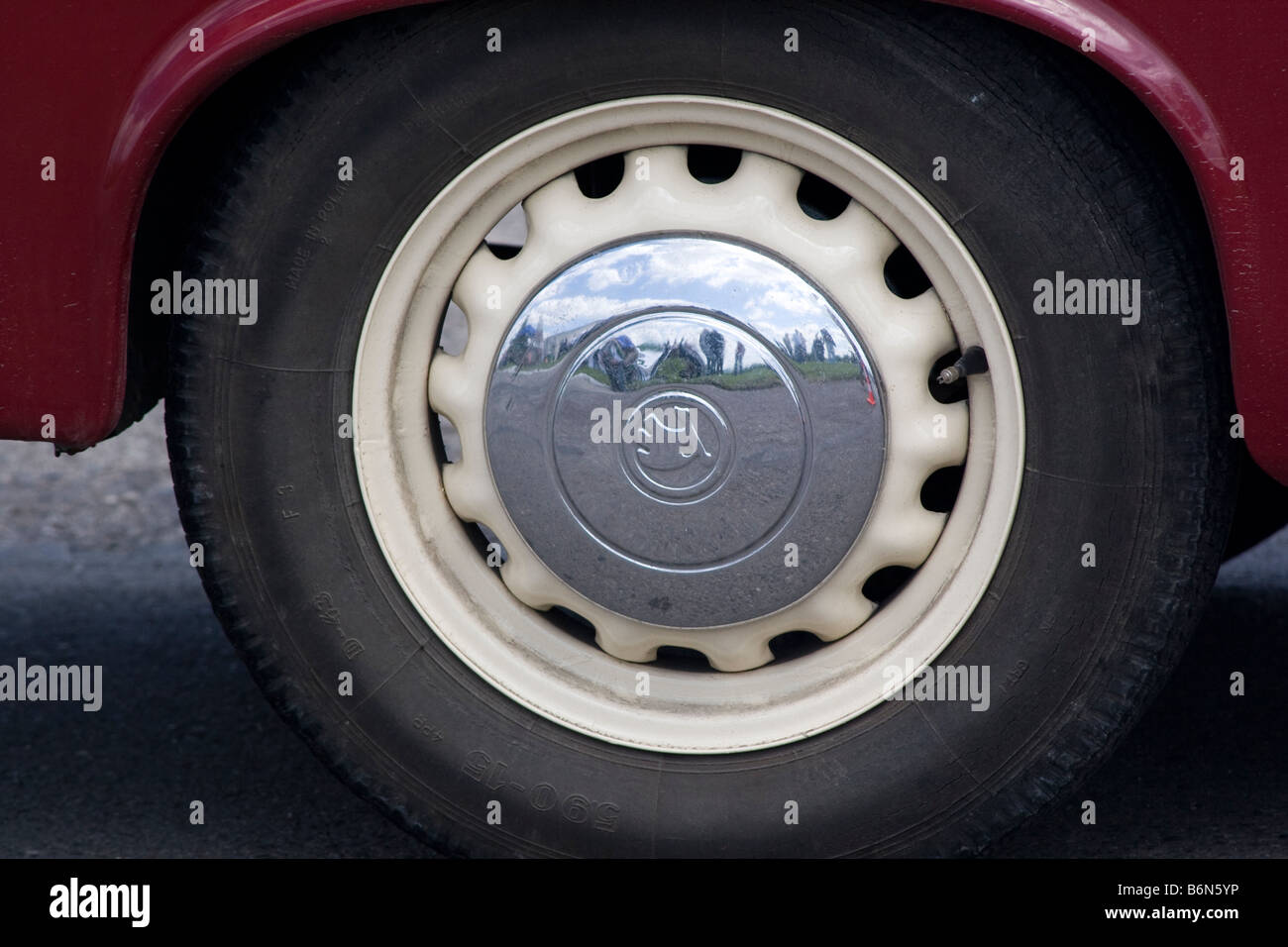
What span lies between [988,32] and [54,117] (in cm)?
111

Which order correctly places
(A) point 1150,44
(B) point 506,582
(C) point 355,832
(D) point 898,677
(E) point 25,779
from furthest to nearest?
(E) point 25,779, (C) point 355,832, (B) point 506,582, (D) point 898,677, (A) point 1150,44

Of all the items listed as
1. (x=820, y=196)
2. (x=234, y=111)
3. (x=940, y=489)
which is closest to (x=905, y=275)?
(x=820, y=196)

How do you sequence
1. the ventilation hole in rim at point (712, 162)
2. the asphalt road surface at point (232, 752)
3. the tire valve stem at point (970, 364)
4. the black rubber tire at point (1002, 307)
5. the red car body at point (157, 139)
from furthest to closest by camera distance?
the asphalt road surface at point (232, 752) → the ventilation hole in rim at point (712, 162) → the tire valve stem at point (970, 364) → the black rubber tire at point (1002, 307) → the red car body at point (157, 139)

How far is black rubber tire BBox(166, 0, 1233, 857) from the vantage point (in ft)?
5.31

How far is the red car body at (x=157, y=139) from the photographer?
1.50m

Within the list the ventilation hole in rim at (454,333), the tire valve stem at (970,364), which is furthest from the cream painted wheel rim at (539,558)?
the ventilation hole in rim at (454,333)

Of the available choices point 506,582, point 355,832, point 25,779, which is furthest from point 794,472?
point 25,779

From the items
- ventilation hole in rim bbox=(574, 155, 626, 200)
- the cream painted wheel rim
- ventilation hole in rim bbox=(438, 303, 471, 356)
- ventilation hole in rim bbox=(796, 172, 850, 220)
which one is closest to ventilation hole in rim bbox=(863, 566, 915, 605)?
the cream painted wheel rim

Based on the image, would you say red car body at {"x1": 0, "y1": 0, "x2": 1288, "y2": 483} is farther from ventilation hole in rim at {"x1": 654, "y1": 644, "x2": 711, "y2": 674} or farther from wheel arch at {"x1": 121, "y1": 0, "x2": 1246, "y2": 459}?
ventilation hole in rim at {"x1": 654, "y1": 644, "x2": 711, "y2": 674}

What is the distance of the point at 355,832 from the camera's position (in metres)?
2.10

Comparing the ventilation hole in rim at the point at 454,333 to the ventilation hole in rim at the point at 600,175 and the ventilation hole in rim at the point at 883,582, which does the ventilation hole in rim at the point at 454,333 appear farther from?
the ventilation hole in rim at the point at 883,582

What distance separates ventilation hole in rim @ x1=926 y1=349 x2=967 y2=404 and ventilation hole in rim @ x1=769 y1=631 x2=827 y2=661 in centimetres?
36

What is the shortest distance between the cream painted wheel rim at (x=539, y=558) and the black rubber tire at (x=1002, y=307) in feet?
0.10
